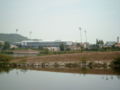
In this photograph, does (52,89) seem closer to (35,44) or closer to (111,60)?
(111,60)

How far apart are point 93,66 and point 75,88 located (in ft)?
79.0

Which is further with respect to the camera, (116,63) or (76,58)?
(76,58)

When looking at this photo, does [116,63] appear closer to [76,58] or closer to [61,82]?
[76,58]

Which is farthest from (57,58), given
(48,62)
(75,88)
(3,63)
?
(75,88)

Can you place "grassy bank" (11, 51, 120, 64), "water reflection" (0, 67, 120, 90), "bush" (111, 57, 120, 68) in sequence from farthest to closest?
"grassy bank" (11, 51, 120, 64) < "bush" (111, 57, 120, 68) < "water reflection" (0, 67, 120, 90)

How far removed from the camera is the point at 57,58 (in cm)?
5059

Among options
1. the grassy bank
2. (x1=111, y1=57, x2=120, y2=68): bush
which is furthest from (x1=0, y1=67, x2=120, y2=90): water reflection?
the grassy bank

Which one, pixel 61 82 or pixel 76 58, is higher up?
pixel 76 58

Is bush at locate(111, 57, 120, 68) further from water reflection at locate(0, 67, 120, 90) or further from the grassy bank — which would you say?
water reflection at locate(0, 67, 120, 90)

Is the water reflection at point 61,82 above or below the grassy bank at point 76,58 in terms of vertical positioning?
below

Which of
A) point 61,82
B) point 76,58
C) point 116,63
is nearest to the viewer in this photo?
point 61,82

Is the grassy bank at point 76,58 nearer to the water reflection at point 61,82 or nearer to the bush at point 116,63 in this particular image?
the bush at point 116,63

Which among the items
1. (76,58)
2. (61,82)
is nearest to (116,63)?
(76,58)

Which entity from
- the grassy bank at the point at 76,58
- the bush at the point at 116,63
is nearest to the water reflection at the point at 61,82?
the bush at the point at 116,63
